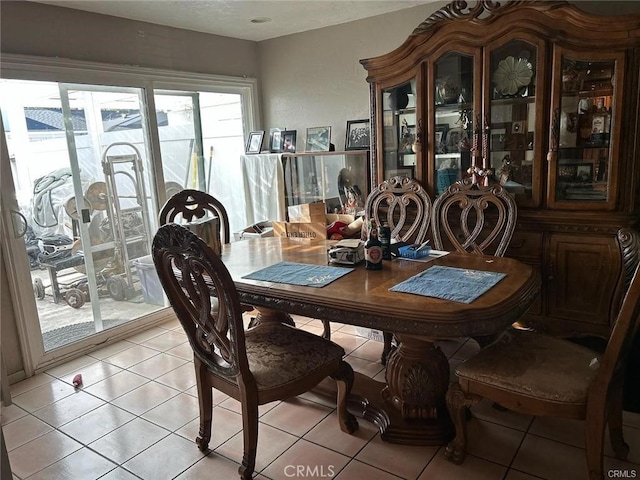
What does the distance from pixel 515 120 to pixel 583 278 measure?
1.05 m

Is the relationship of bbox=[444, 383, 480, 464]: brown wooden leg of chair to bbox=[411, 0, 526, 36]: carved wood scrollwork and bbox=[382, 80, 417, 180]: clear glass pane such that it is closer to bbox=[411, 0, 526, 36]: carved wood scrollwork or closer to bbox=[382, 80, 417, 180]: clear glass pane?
bbox=[382, 80, 417, 180]: clear glass pane

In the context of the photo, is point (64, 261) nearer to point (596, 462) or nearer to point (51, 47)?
point (51, 47)

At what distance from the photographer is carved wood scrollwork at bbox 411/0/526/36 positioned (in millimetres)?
2770

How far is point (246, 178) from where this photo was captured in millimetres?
4363

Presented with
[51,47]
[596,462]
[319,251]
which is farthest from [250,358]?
[51,47]

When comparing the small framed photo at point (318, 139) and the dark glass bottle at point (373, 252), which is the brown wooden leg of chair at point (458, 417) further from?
the small framed photo at point (318, 139)

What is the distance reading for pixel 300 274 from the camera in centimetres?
217

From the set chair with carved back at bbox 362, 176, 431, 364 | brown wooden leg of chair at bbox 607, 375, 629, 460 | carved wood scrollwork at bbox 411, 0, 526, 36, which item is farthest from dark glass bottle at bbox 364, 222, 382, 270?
carved wood scrollwork at bbox 411, 0, 526, 36

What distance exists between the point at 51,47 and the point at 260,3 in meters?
1.38

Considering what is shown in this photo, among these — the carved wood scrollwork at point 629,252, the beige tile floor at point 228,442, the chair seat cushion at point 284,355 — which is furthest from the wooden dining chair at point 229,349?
the carved wood scrollwork at point 629,252

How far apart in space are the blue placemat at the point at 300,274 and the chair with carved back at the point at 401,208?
2.84 feet

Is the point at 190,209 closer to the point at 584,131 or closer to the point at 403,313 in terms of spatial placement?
the point at 403,313

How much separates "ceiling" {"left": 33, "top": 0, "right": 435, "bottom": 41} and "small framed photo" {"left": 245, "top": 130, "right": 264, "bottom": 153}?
0.87m

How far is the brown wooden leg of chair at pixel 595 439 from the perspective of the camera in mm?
1606
